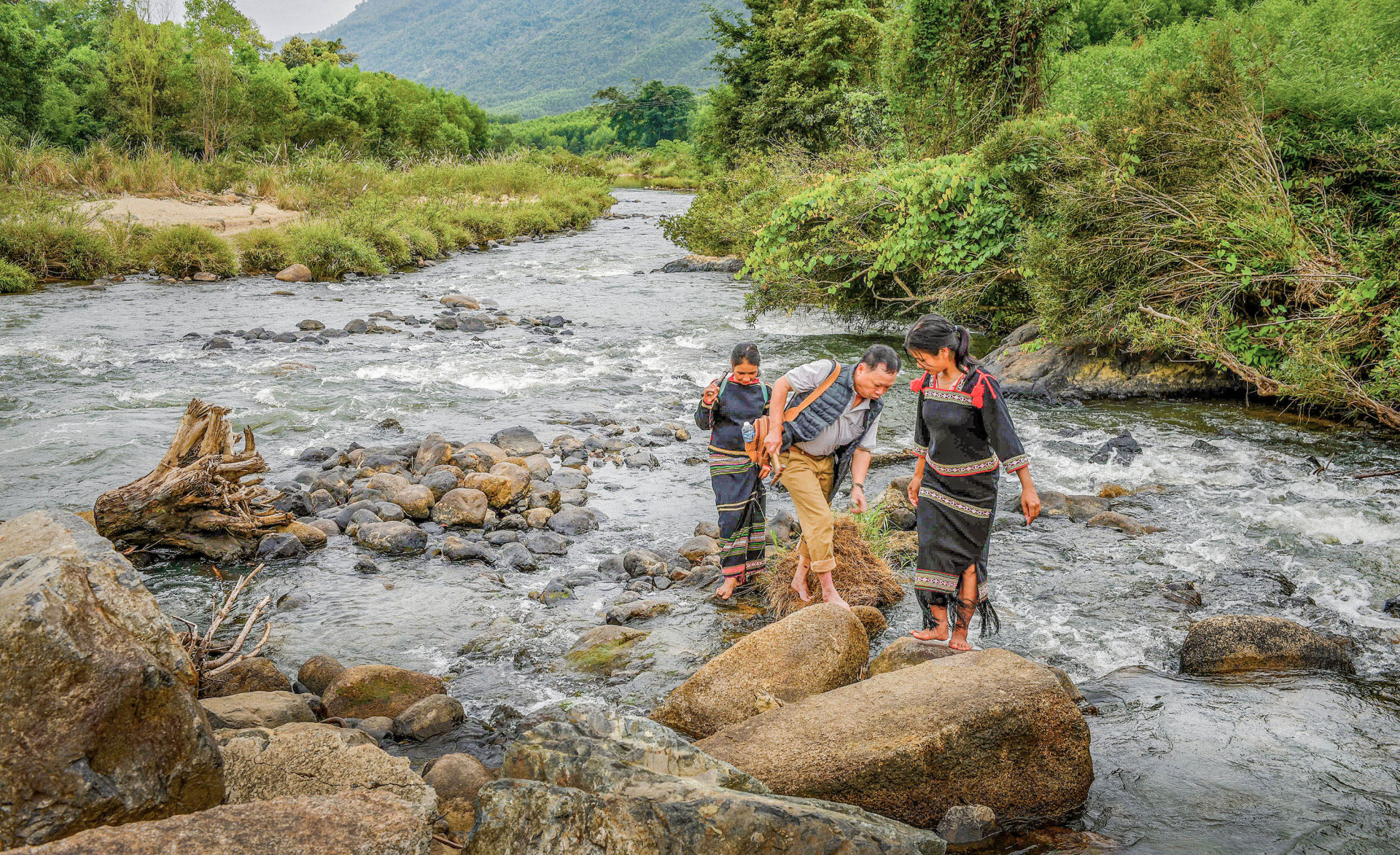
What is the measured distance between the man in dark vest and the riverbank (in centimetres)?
1795

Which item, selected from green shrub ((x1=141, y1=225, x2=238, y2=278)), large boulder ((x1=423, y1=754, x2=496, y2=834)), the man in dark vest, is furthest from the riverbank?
large boulder ((x1=423, y1=754, x2=496, y2=834))

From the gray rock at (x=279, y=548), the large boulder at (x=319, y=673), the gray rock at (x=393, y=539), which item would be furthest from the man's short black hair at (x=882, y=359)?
the gray rock at (x=279, y=548)

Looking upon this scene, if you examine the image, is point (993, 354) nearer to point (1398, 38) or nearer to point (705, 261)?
point (1398, 38)

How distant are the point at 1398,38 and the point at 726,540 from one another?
11.6 meters

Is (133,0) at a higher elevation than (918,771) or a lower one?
higher

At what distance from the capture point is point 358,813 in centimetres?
257

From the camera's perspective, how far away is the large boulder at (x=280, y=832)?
2.23 meters

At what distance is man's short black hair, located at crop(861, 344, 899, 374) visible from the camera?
17.4 ft

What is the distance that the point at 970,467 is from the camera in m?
5.03

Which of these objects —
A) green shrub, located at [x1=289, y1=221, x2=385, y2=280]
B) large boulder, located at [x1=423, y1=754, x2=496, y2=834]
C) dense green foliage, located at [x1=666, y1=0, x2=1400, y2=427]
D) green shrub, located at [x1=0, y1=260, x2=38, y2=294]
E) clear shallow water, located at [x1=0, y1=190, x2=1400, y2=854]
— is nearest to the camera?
large boulder, located at [x1=423, y1=754, x2=496, y2=834]

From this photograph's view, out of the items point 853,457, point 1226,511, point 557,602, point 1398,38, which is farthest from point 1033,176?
point 557,602

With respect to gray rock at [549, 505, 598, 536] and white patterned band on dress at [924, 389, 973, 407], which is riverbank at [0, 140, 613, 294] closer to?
gray rock at [549, 505, 598, 536]

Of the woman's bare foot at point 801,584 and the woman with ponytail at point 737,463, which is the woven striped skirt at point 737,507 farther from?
the woman's bare foot at point 801,584

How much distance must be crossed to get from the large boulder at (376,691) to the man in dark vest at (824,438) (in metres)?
2.48
